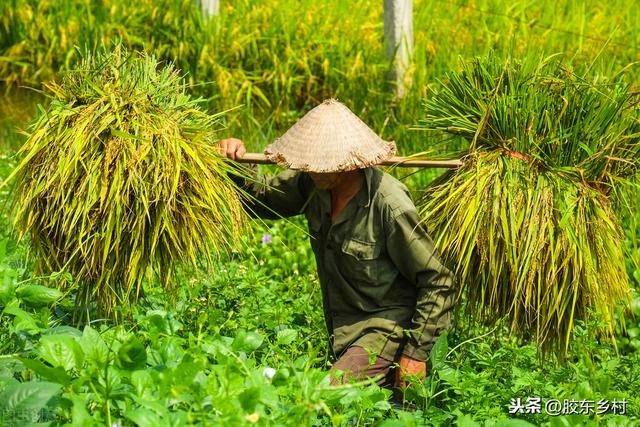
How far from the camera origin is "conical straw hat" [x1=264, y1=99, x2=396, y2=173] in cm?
318

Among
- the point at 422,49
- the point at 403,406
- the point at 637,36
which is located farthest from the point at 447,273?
the point at 637,36

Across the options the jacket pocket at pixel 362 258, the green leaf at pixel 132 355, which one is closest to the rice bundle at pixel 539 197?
the jacket pocket at pixel 362 258

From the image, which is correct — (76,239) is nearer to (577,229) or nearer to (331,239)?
(331,239)

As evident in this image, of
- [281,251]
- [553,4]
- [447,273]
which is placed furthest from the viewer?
[553,4]

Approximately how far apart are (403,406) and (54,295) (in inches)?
41.5

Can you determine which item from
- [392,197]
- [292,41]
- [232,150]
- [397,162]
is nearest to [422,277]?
[392,197]

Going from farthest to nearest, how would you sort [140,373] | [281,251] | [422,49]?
[422,49]
[281,251]
[140,373]

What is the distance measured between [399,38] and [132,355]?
3.75 meters

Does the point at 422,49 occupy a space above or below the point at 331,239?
above

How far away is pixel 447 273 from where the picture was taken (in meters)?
3.26

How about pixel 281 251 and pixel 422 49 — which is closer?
pixel 281 251

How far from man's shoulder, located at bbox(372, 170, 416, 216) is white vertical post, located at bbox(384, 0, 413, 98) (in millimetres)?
2501

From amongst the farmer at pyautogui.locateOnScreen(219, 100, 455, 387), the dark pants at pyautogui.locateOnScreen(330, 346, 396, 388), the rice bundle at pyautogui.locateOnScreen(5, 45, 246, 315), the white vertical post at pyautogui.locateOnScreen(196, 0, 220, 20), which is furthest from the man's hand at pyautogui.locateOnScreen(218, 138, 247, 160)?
the white vertical post at pyautogui.locateOnScreen(196, 0, 220, 20)

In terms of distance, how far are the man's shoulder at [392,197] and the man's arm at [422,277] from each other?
0.05 feet
